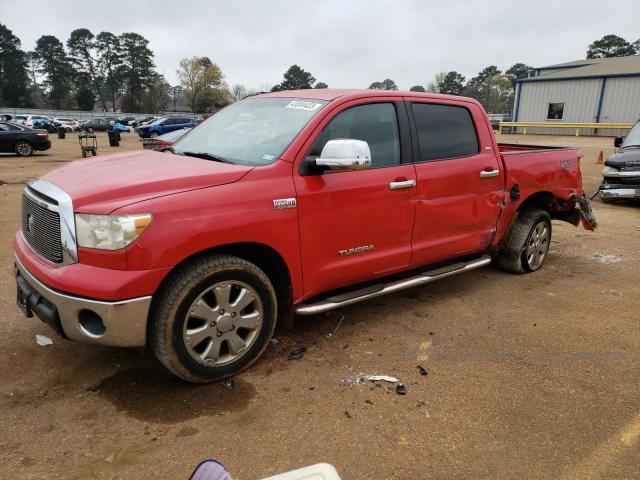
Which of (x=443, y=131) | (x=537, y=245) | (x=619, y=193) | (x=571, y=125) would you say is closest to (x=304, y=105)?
(x=443, y=131)

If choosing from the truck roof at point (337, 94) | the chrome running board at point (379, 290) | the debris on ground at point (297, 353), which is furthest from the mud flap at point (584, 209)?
the debris on ground at point (297, 353)

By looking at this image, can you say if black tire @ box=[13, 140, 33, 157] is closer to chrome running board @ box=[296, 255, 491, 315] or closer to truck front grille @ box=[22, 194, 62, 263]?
truck front grille @ box=[22, 194, 62, 263]

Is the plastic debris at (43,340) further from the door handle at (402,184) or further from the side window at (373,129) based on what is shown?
the door handle at (402,184)

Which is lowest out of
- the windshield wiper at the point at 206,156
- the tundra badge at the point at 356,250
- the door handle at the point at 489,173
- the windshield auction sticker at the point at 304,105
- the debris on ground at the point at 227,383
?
the debris on ground at the point at 227,383

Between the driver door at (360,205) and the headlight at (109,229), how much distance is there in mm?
1038

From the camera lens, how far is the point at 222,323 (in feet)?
9.95

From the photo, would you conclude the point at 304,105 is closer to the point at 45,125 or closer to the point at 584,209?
the point at 584,209

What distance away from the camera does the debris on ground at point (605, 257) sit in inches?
240

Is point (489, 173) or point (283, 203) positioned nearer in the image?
point (283, 203)

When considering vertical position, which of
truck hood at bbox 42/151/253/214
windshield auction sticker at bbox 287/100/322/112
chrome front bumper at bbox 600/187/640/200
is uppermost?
windshield auction sticker at bbox 287/100/322/112

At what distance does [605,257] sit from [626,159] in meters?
4.61

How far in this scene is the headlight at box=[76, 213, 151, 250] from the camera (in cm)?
263

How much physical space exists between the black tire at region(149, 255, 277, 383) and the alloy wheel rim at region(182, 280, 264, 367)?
0.02 meters

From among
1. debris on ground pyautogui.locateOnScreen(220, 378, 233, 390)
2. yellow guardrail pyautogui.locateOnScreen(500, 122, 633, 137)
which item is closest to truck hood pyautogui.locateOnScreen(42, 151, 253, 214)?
debris on ground pyautogui.locateOnScreen(220, 378, 233, 390)
